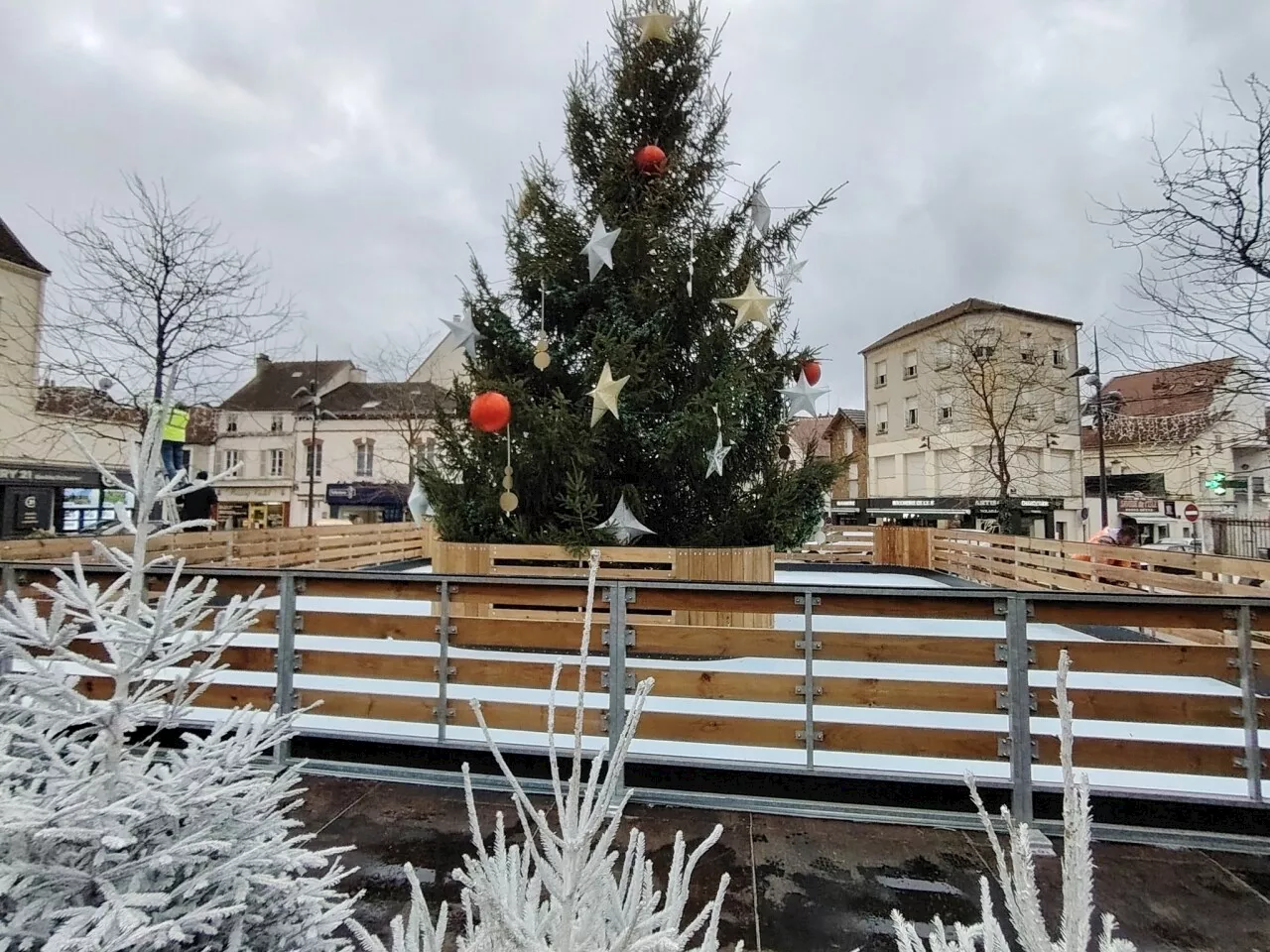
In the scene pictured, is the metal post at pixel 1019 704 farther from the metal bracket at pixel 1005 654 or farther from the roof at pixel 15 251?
the roof at pixel 15 251

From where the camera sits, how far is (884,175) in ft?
45.8

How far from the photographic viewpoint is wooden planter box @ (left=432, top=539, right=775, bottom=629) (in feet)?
19.7

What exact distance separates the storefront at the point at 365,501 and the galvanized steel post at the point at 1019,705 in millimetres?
30155

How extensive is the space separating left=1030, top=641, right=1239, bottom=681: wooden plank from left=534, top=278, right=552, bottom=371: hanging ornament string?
16.0 feet

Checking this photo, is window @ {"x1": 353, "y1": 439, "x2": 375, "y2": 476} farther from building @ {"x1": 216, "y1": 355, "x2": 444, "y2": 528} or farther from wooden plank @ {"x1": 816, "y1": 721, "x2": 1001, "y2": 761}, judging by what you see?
wooden plank @ {"x1": 816, "y1": 721, "x2": 1001, "y2": 761}

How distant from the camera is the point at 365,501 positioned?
102 ft

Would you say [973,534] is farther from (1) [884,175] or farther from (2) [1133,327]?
(1) [884,175]

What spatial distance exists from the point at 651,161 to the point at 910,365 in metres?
28.2

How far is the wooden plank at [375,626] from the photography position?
3516 millimetres

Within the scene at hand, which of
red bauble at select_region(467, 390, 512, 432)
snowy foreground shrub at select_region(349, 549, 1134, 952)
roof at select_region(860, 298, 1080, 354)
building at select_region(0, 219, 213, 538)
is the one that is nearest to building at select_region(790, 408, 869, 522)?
roof at select_region(860, 298, 1080, 354)

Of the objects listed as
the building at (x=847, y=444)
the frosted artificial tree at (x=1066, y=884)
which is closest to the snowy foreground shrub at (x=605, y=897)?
the frosted artificial tree at (x=1066, y=884)

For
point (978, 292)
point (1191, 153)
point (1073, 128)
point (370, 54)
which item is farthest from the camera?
point (978, 292)

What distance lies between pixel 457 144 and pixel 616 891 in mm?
14994

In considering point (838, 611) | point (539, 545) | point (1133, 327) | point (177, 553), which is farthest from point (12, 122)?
point (1133, 327)
